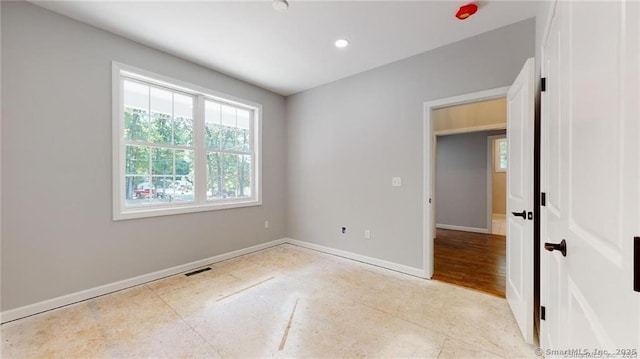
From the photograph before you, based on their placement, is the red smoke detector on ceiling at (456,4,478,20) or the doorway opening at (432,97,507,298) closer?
the red smoke detector on ceiling at (456,4,478,20)

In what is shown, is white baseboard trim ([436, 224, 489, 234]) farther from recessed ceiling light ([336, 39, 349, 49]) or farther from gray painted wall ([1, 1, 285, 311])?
gray painted wall ([1, 1, 285, 311])

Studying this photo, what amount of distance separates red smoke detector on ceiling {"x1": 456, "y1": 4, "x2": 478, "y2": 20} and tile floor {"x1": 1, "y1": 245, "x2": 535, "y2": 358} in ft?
8.57

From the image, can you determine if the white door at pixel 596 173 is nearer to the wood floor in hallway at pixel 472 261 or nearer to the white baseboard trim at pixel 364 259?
the wood floor in hallway at pixel 472 261

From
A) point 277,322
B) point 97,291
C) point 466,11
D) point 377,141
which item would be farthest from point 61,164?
point 466,11

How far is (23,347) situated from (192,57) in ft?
10.0

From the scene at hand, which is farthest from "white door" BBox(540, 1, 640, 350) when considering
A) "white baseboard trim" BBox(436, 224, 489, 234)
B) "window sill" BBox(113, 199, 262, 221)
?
"white baseboard trim" BBox(436, 224, 489, 234)

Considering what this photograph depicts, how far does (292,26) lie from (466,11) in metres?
1.57

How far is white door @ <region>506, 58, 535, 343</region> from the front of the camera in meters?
1.76

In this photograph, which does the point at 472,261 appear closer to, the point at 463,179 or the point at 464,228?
the point at 464,228

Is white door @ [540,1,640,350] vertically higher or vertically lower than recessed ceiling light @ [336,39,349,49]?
lower

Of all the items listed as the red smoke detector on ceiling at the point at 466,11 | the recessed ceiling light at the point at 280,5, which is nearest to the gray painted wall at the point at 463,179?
the red smoke detector on ceiling at the point at 466,11

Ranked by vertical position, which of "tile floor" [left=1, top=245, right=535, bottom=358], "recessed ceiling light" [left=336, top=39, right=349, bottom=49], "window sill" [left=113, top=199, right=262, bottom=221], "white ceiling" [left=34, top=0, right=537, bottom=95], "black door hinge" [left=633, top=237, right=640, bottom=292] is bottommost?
"tile floor" [left=1, top=245, right=535, bottom=358]

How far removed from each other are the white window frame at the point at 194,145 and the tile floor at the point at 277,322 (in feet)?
2.80

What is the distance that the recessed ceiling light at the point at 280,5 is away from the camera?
83.0 inches
